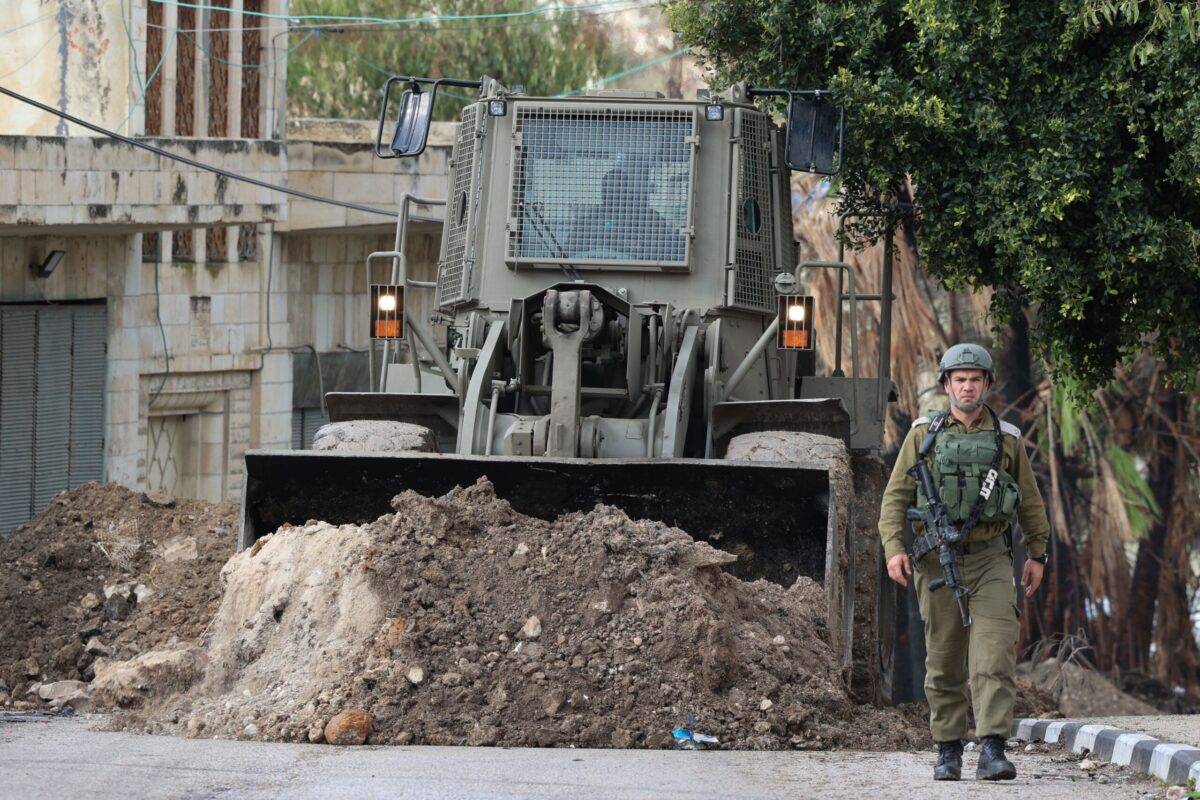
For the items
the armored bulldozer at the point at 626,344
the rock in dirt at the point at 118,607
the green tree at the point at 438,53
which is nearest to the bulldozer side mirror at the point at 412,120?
the armored bulldozer at the point at 626,344

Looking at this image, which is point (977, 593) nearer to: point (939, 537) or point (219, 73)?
point (939, 537)

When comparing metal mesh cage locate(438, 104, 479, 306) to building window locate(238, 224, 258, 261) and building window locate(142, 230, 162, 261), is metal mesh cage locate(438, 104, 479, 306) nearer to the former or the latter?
building window locate(142, 230, 162, 261)

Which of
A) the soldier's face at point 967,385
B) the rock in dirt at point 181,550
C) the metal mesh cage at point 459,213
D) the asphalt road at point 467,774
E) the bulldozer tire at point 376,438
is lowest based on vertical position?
the asphalt road at point 467,774

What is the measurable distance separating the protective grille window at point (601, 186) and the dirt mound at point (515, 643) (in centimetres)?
223

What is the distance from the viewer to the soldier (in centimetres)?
801

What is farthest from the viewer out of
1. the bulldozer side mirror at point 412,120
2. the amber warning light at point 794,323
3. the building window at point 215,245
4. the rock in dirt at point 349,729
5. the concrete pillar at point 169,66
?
the building window at point 215,245

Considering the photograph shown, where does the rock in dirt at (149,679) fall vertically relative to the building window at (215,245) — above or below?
below

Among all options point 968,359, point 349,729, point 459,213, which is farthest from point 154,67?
point 968,359

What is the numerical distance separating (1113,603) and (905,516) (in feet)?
41.1

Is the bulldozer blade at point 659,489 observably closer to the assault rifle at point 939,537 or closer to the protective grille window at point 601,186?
the protective grille window at point 601,186

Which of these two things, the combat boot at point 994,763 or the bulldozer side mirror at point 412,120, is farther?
the bulldozer side mirror at point 412,120

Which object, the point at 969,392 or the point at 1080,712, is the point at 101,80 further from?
the point at 969,392

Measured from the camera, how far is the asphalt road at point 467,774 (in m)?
7.41

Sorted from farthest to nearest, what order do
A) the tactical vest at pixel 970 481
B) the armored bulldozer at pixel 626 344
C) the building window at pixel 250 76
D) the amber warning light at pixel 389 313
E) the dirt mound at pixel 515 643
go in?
the building window at pixel 250 76, the amber warning light at pixel 389 313, the armored bulldozer at pixel 626 344, the dirt mound at pixel 515 643, the tactical vest at pixel 970 481
